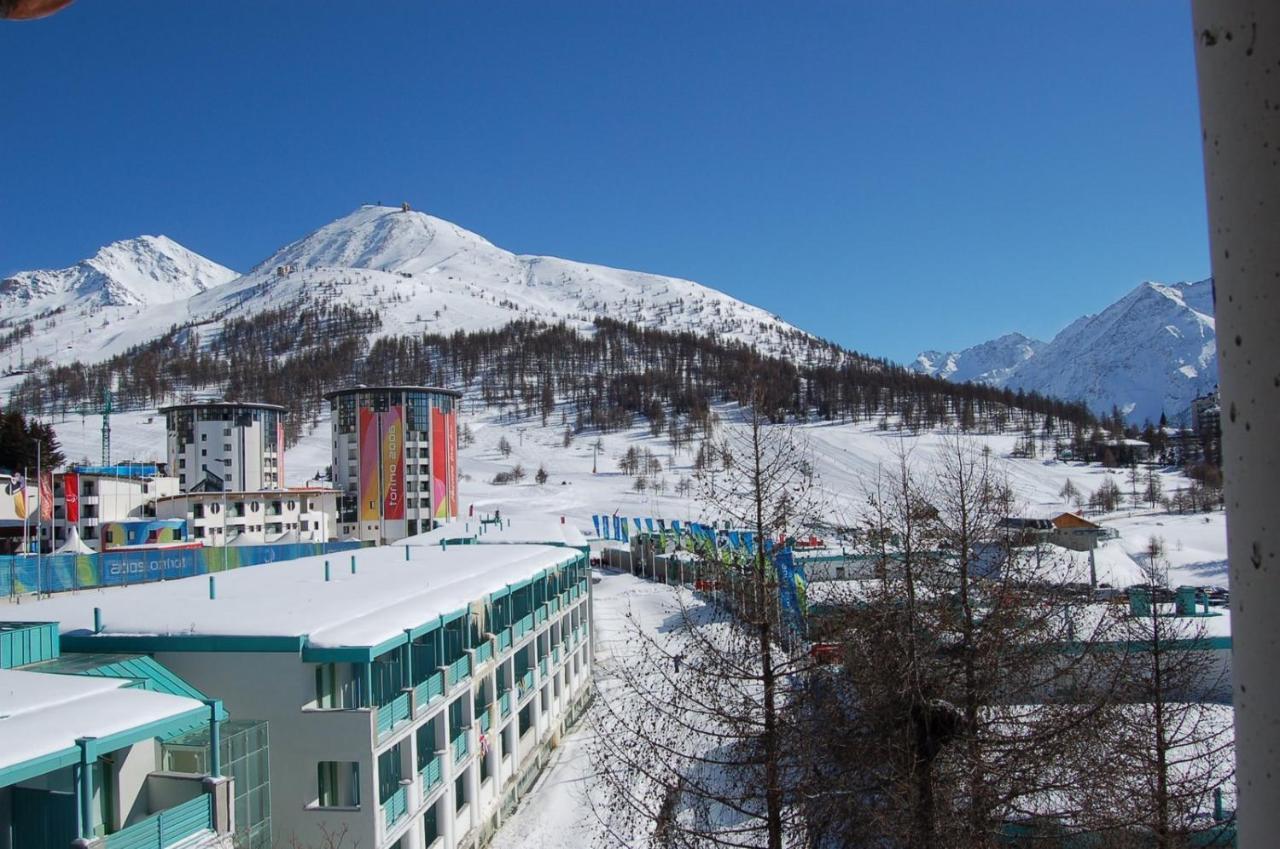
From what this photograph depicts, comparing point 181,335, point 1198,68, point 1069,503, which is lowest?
point 1069,503

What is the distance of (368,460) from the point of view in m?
55.2

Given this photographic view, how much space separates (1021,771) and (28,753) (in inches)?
321

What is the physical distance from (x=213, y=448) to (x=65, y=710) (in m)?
60.5

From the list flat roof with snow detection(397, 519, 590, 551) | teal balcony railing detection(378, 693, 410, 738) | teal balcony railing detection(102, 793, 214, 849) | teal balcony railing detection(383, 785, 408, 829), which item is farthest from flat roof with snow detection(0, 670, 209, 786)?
flat roof with snow detection(397, 519, 590, 551)

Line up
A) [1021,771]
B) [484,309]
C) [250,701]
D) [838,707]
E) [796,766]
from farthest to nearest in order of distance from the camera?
1. [484,309]
2. [250,701]
3. [838,707]
4. [796,766]
5. [1021,771]

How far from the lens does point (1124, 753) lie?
9.31m

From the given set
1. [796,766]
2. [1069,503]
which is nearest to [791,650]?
[796,766]

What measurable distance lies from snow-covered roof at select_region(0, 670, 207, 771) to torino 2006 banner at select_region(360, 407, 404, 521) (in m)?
47.0

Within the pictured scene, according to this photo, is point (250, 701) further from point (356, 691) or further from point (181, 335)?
point (181, 335)

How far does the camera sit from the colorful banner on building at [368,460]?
55.2m

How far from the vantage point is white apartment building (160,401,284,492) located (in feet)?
205

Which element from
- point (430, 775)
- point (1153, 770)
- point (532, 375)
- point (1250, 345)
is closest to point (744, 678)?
point (1153, 770)

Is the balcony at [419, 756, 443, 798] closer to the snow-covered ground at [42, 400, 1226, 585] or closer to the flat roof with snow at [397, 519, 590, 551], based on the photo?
the flat roof with snow at [397, 519, 590, 551]

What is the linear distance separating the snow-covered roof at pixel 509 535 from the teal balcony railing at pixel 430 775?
14056mm
